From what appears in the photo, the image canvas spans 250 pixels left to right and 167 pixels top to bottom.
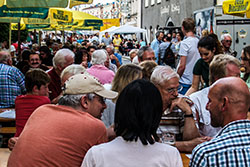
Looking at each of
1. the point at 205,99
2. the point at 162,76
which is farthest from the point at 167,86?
the point at 205,99

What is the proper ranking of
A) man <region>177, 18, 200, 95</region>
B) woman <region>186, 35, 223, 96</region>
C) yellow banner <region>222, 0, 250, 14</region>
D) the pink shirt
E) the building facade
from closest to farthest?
1. woman <region>186, 35, 223, 96</region>
2. the pink shirt
3. man <region>177, 18, 200, 95</region>
4. yellow banner <region>222, 0, 250, 14</region>
5. the building facade

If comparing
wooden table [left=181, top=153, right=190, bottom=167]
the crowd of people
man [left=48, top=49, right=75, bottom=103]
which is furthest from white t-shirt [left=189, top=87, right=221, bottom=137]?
man [left=48, top=49, right=75, bottom=103]

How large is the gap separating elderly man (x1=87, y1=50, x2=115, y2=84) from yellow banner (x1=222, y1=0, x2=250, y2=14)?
349 cm

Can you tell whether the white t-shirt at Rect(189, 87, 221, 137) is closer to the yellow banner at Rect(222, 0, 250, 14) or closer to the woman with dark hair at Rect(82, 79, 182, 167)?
the woman with dark hair at Rect(82, 79, 182, 167)

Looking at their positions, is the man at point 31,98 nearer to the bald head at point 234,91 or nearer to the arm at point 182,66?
the bald head at point 234,91

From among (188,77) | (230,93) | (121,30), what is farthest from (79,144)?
(121,30)

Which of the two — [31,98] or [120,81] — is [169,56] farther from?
[31,98]

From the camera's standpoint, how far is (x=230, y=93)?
8.08 ft

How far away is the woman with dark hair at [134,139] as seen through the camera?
2246mm

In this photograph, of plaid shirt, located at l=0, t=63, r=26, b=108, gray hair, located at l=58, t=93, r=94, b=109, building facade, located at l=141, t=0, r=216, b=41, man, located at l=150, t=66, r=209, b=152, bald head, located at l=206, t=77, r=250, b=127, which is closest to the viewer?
bald head, located at l=206, t=77, r=250, b=127

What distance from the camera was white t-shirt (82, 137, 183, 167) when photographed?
225cm

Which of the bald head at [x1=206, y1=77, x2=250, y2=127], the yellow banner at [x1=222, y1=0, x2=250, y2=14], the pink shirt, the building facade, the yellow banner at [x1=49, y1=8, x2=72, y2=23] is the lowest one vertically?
the pink shirt

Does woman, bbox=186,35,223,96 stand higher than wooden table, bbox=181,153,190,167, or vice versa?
woman, bbox=186,35,223,96

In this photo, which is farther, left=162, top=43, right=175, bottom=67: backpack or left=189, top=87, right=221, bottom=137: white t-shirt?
left=162, top=43, right=175, bottom=67: backpack
